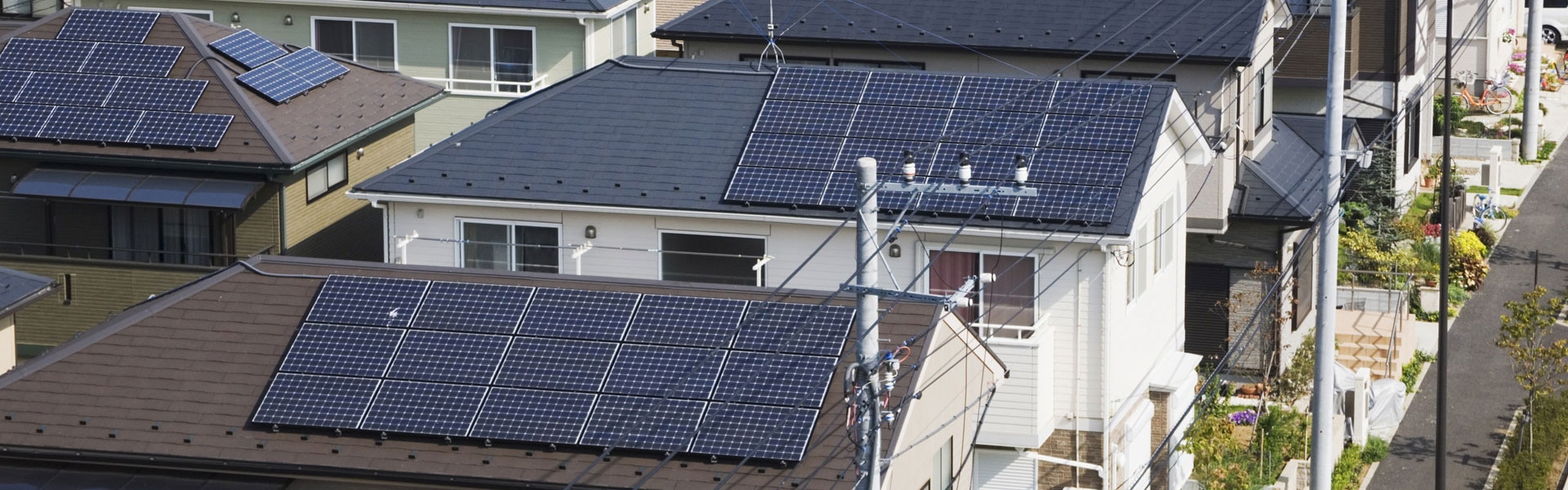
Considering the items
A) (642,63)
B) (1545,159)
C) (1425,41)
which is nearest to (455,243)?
(642,63)

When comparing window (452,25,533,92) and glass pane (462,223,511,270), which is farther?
window (452,25,533,92)

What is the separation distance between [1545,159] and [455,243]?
3046cm

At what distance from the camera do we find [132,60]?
27062 mm

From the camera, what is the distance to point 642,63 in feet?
86.7

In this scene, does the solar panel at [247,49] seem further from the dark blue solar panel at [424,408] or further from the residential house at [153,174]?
the dark blue solar panel at [424,408]

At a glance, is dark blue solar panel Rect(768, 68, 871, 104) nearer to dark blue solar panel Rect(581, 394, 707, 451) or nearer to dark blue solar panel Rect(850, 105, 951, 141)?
dark blue solar panel Rect(850, 105, 951, 141)

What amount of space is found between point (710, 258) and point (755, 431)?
21.8 ft

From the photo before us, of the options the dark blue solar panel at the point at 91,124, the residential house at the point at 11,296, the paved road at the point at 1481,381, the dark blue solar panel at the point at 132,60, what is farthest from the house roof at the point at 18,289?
the paved road at the point at 1481,381

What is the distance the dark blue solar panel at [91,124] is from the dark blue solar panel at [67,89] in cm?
18

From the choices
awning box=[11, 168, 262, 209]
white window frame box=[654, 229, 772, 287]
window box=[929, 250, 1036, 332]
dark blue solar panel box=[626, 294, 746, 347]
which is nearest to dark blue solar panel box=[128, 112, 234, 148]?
awning box=[11, 168, 262, 209]

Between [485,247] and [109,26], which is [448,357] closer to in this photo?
[485,247]

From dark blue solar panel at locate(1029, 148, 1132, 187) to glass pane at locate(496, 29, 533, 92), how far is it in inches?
536

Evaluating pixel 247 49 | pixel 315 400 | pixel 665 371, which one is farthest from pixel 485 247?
pixel 665 371

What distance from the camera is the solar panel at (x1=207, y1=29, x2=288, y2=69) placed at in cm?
2694
